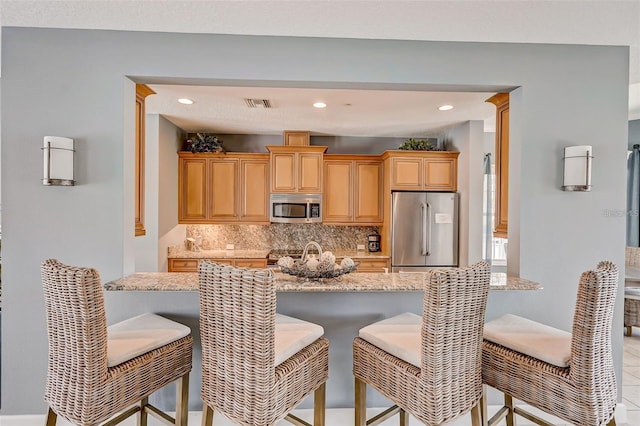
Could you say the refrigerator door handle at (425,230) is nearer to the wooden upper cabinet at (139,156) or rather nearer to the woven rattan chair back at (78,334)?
the wooden upper cabinet at (139,156)

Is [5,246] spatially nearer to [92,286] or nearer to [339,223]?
[92,286]

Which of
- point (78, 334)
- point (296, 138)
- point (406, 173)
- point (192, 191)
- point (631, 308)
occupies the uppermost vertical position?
point (296, 138)

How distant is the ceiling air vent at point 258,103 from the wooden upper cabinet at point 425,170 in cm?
171

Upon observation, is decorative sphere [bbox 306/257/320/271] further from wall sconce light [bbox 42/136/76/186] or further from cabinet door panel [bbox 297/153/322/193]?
cabinet door panel [bbox 297/153/322/193]

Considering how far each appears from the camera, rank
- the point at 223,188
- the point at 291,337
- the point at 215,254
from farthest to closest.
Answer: the point at 223,188, the point at 215,254, the point at 291,337

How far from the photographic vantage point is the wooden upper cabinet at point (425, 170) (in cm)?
448

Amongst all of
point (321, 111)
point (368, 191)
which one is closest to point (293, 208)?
point (368, 191)

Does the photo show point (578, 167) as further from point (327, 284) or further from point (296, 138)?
point (296, 138)

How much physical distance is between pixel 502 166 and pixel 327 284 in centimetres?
159

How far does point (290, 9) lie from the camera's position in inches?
74.7

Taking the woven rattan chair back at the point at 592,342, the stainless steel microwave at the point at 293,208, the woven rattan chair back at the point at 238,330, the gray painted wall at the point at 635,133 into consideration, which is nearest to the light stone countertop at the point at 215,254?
the stainless steel microwave at the point at 293,208

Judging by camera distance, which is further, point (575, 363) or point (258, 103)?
point (258, 103)

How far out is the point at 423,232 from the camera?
14.3 ft

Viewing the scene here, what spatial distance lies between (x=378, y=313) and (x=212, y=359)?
108 centimetres
